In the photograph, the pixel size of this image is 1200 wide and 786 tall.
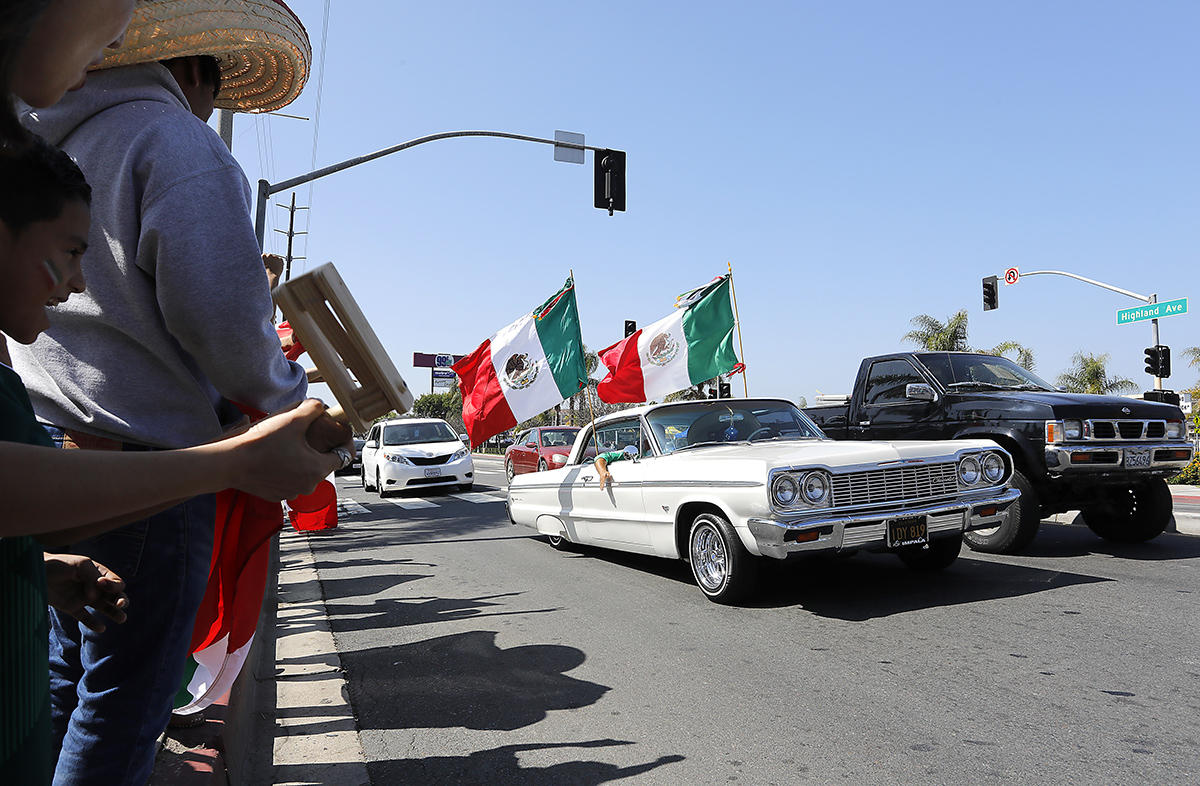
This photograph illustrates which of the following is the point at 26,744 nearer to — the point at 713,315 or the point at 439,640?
the point at 439,640

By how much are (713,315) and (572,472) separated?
3748 millimetres

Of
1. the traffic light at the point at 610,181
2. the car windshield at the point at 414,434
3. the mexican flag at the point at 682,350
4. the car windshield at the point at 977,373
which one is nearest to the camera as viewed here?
the car windshield at the point at 977,373

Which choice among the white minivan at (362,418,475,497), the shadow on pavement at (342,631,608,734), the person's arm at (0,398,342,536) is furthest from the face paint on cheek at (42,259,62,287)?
the white minivan at (362,418,475,497)

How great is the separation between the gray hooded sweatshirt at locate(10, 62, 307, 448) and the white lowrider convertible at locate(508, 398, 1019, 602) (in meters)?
4.12

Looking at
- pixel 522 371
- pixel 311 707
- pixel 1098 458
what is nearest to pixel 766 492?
pixel 311 707

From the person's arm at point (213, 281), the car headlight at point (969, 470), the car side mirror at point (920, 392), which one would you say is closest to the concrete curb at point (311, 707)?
the person's arm at point (213, 281)

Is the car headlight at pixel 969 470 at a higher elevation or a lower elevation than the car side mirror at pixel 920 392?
lower

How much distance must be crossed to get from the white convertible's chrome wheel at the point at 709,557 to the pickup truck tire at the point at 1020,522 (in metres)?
2.87

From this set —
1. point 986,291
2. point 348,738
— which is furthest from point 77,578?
point 986,291

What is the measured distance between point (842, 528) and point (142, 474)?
4.85 m

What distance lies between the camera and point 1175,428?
25.6ft

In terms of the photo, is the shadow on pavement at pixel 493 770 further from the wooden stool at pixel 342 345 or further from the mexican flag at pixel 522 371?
the mexican flag at pixel 522 371

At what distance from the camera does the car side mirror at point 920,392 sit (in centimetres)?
797

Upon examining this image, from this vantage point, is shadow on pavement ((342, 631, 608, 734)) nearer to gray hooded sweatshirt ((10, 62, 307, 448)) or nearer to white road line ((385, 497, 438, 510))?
gray hooded sweatshirt ((10, 62, 307, 448))
